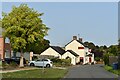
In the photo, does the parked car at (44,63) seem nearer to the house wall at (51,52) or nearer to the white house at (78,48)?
the house wall at (51,52)

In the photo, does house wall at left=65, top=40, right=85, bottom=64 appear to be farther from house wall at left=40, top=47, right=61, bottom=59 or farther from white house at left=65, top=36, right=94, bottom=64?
house wall at left=40, top=47, right=61, bottom=59

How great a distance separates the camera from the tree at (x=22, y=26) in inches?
1928

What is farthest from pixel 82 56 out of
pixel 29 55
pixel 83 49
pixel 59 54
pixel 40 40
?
pixel 40 40

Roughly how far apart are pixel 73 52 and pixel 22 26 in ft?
153

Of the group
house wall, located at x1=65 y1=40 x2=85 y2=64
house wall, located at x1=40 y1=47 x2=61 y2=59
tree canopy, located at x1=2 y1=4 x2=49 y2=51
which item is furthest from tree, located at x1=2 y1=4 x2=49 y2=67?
house wall, located at x1=65 y1=40 x2=85 y2=64

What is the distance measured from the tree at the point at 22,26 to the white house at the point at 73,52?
3872cm

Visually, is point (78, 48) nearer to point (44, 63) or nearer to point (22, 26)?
point (44, 63)

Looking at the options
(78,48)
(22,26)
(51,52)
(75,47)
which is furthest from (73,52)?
(22,26)

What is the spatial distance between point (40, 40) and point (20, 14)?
5.03 m

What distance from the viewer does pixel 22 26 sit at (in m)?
49.3

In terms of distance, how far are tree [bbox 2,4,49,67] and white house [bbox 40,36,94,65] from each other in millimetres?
38723

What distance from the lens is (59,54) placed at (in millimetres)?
88250

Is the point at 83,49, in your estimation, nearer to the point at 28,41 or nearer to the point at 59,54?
the point at 59,54

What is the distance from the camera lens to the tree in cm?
4897
